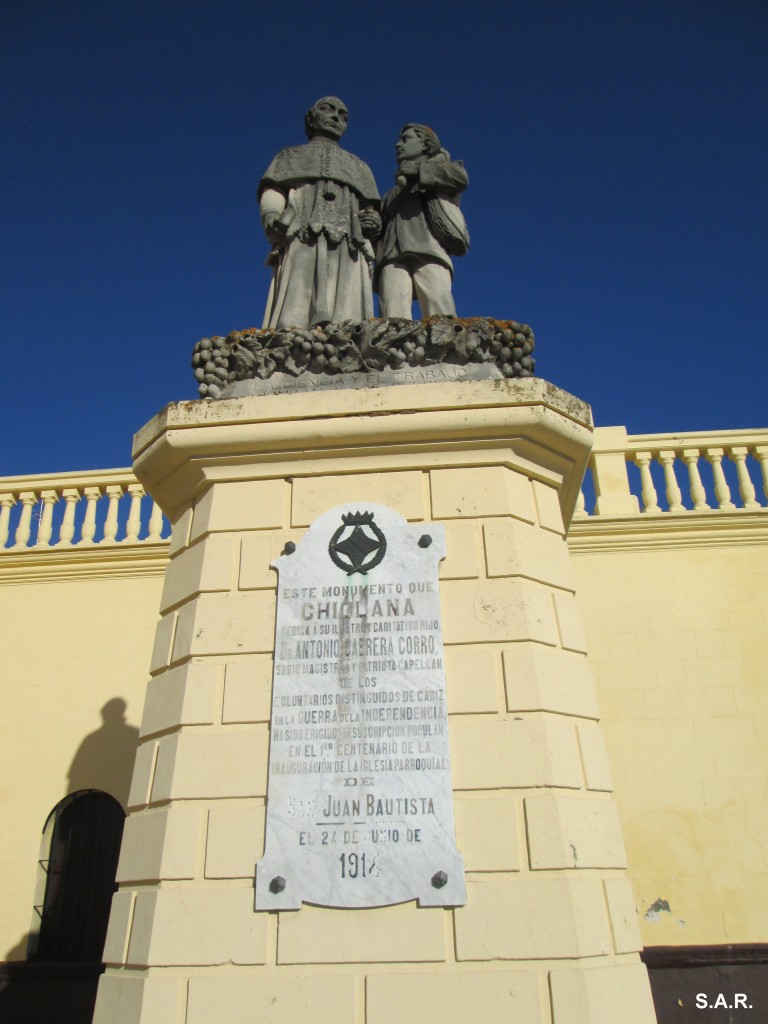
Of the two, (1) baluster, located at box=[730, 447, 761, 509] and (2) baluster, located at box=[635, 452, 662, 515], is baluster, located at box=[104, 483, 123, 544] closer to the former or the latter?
(2) baluster, located at box=[635, 452, 662, 515]

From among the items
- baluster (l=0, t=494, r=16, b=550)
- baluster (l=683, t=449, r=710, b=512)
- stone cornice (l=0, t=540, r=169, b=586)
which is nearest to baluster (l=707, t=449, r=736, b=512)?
baluster (l=683, t=449, r=710, b=512)

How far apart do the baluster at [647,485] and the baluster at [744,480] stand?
0.92m

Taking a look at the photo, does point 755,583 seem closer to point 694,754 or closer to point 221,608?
point 694,754

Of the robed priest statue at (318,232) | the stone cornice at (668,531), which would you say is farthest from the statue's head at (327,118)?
the stone cornice at (668,531)

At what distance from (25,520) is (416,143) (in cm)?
657

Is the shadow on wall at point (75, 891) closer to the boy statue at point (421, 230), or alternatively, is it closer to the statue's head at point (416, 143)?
the boy statue at point (421, 230)

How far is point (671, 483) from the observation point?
913 centimetres

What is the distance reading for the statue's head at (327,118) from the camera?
622cm

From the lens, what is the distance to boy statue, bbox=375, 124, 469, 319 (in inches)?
226

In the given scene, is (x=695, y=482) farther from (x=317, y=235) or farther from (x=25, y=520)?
(x=25, y=520)

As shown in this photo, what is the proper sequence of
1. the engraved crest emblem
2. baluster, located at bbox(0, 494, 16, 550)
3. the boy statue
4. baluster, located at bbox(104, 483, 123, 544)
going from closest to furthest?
the engraved crest emblem, the boy statue, baluster, located at bbox(104, 483, 123, 544), baluster, located at bbox(0, 494, 16, 550)

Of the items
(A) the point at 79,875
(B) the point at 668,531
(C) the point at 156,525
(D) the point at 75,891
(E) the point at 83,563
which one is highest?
(C) the point at 156,525

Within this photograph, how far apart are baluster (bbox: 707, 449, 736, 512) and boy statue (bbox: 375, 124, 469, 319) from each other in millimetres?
4656

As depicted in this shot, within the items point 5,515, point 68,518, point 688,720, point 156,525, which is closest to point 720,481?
point 688,720
